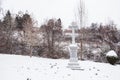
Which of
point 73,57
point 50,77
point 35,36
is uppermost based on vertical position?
point 35,36

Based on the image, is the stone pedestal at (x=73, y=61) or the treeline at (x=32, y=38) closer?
the stone pedestal at (x=73, y=61)

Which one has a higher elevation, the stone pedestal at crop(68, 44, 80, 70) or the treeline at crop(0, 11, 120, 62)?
Answer: the treeline at crop(0, 11, 120, 62)

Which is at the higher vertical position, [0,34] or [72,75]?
[0,34]

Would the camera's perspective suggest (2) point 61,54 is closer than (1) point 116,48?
Yes

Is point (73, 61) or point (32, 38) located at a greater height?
point (32, 38)

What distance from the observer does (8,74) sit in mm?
10055

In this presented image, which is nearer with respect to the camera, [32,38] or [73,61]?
[73,61]

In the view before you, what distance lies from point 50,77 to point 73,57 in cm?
435

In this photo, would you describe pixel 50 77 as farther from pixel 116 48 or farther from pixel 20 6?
pixel 20 6

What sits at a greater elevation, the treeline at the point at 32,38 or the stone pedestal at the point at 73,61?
the treeline at the point at 32,38

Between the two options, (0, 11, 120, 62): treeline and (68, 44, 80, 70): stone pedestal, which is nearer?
(68, 44, 80, 70): stone pedestal

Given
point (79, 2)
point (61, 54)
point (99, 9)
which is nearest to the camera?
point (61, 54)

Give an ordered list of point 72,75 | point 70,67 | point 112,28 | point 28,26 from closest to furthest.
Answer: point 72,75 < point 70,67 < point 28,26 < point 112,28

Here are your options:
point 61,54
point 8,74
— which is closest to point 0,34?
point 61,54
